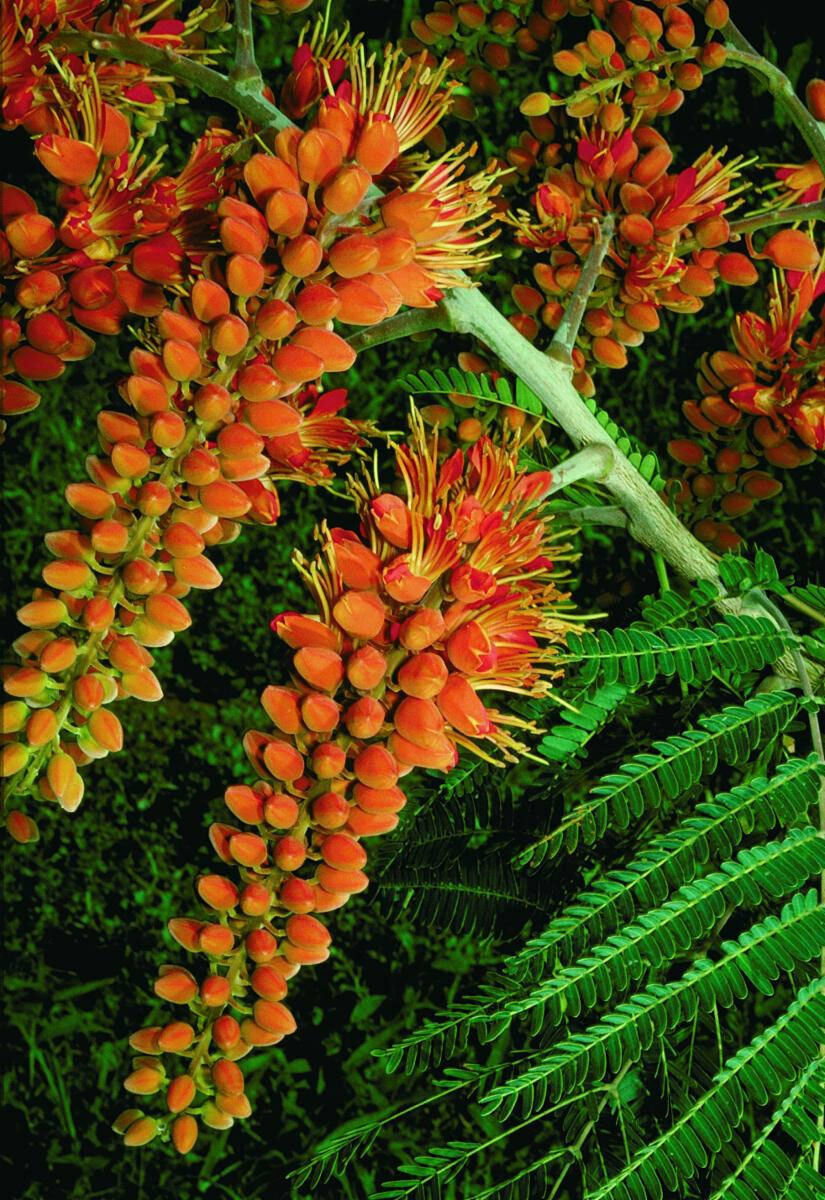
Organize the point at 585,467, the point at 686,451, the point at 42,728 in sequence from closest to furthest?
1. the point at 42,728
2. the point at 585,467
3. the point at 686,451

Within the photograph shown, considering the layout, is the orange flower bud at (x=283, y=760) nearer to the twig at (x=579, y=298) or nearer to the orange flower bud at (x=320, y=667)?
the orange flower bud at (x=320, y=667)

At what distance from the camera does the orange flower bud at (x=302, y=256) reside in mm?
307

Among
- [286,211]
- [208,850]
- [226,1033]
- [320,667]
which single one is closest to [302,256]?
Answer: [286,211]

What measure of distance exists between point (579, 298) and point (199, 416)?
191mm

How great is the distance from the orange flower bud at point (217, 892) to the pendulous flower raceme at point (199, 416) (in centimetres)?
5

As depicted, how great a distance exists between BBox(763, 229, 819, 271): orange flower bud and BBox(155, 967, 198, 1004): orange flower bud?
0.35 m

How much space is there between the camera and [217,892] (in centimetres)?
33

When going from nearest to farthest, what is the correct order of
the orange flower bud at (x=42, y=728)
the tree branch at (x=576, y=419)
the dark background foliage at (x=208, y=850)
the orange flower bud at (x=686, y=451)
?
the orange flower bud at (x=42, y=728), the tree branch at (x=576, y=419), the orange flower bud at (x=686, y=451), the dark background foliage at (x=208, y=850)

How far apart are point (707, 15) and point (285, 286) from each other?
25 centimetres

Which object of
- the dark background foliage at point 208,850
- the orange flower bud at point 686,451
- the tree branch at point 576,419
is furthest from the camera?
the dark background foliage at point 208,850

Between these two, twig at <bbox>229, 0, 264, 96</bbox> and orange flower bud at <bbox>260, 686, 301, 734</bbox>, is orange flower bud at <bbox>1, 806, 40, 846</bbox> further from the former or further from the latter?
twig at <bbox>229, 0, 264, 96</bbox>

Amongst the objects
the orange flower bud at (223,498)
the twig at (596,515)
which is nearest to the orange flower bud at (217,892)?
the orange flower bud at (223,498)

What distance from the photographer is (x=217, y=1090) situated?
324 mm

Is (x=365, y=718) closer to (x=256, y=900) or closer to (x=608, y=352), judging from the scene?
(x=256, y=900)
